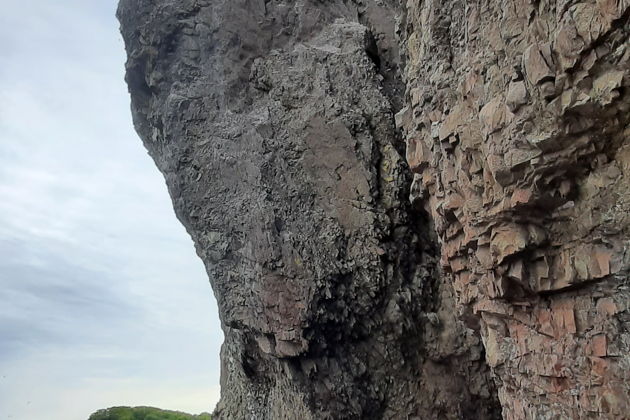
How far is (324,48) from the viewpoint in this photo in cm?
1297

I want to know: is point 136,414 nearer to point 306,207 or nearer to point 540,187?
point 306,207

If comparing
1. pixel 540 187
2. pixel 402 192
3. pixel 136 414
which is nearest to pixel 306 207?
pixel 402 192

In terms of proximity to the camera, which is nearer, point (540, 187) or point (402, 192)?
point (540, 187)

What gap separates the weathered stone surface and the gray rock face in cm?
304

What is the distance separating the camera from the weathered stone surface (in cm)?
541

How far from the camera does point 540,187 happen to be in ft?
19.9

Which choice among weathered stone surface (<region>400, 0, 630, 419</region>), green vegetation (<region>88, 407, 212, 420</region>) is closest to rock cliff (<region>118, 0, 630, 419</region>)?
weathered stone surface (<region>400, 0, 630, 419</region>)

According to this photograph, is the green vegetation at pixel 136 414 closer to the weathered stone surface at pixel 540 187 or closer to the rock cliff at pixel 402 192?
the rock cliff at pixel 402 192

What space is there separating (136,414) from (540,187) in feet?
125

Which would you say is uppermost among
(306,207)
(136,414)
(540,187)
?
(306,207)

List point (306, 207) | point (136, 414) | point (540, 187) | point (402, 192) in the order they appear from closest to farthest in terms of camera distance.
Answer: point (540, 187) < point (402, 192) < point (306, 207) < point (136, 414)

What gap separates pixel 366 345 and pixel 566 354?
5455 mm

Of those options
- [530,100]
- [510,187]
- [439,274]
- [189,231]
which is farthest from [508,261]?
[189,231]

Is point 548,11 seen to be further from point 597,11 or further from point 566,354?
point 566,354
